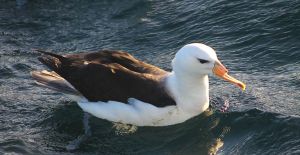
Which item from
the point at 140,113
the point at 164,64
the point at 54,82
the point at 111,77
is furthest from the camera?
the point at 164,64

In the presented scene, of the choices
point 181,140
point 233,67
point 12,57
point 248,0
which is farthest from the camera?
point 248,0

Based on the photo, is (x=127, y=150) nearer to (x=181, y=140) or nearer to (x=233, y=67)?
(x=181, y=140)

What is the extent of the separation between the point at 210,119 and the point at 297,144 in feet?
4.86

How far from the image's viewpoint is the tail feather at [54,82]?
10.1 m

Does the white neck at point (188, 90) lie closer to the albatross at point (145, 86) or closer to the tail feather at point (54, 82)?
the albatross at point (145, 86)

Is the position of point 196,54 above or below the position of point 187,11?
above

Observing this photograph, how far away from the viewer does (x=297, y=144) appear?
8859 millimetres

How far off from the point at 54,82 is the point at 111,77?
1087 millimetres

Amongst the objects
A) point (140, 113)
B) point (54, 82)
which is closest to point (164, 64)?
point (54, 82)

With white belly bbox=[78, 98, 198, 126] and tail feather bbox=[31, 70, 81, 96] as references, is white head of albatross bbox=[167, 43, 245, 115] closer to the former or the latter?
white belly bbox=[78, 98, 198, 126]

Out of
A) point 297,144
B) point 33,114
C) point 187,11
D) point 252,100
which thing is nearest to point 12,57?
point 33,114

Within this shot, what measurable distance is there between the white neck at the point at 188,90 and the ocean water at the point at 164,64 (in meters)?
0.34

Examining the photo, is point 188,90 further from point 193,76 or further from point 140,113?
point 140,113

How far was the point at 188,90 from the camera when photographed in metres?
9.52
